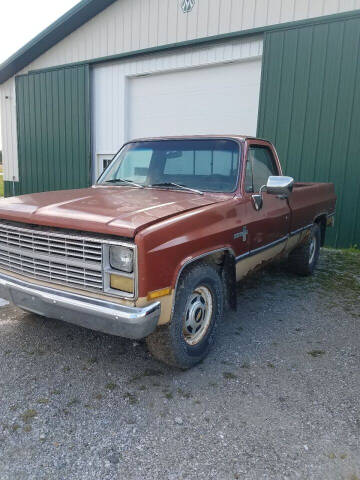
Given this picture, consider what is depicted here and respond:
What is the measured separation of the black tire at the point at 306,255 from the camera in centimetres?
547

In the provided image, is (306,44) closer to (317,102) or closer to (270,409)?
(317,102)

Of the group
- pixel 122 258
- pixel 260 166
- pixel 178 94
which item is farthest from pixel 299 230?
pixel 178 94

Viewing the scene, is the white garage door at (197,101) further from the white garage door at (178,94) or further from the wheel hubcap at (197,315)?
the wheel hubcap at (197,315)

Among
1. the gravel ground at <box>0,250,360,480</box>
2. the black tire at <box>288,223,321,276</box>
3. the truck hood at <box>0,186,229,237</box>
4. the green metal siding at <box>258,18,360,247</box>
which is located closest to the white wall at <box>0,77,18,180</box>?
the green metal siding at <box>258,18,360,247</box>

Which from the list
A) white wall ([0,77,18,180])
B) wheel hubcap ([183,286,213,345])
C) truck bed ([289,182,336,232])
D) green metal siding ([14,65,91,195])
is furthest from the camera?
white wall ([0,77,18,180])

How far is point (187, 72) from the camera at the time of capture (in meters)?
9.30

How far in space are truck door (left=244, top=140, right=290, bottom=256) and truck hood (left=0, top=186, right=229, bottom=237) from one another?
0.45m

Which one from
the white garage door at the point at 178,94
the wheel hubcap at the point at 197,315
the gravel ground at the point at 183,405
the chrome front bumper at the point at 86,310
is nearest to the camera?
the gravel ground at the point at 183,405

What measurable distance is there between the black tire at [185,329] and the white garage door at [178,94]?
20.6 feet

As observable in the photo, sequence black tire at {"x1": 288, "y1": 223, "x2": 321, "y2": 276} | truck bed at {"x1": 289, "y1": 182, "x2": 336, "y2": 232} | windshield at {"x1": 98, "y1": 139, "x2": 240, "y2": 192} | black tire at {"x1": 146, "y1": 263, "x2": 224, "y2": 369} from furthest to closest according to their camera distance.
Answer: black tire at {"x1": 288, "y1": 223, "x2": 321, "y2": 276} < truck bed at {"x1": 289, "y1": 182, "x2": 336, "y2": 232} < windshield at {"x1": 98, "y1": 139, "x2": 240, "y2": 192} < black tire at {"x1": 146, "y1": 263, "x2": 224, "y2": 369}

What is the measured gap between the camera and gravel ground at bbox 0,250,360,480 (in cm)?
211

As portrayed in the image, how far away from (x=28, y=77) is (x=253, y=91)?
7.82 metres

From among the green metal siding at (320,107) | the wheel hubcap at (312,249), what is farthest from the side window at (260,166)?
the green metal siding at (320,107)

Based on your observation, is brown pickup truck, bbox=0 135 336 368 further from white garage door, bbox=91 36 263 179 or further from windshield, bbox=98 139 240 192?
white garage door, bbox=91 36 263 179
